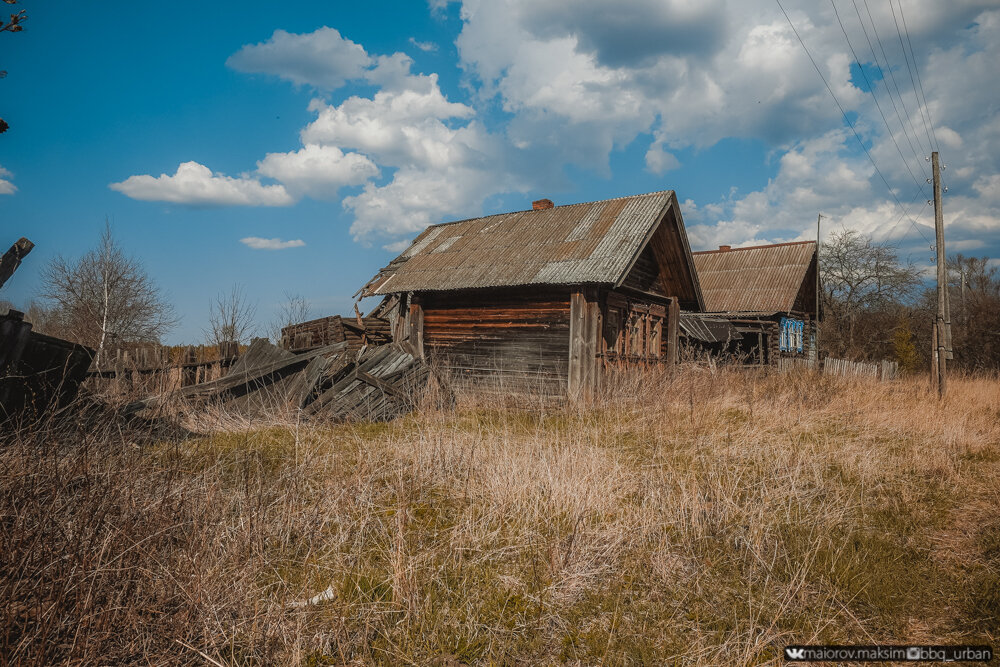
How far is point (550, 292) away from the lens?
39.6 ft

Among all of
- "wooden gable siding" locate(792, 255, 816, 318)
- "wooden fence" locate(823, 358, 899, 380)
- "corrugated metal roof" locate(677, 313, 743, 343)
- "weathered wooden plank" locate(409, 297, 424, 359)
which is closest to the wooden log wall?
"weathered wooden plank" locate(409, 297, 424, 359)

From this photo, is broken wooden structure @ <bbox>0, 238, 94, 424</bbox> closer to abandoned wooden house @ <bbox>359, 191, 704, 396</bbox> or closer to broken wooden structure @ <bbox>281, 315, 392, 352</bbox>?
abandoned wooden house @ <bbox>359, 191, 704, 396</bbox>

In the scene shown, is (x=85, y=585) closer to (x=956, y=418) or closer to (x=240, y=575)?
(x=240, y=575)

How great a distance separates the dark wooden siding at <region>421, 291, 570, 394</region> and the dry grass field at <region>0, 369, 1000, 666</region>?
6.13 metres

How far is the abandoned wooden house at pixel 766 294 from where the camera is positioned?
23.6 m

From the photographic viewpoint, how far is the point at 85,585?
2.48 meters

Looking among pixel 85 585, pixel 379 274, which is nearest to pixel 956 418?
pixel 85 585

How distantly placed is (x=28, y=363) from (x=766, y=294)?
82.1 ft

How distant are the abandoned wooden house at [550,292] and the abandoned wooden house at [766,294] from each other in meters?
9.84

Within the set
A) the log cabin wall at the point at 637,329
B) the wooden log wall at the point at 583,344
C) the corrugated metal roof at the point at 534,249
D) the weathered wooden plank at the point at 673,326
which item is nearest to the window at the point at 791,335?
the weathered wooden plank at the point at 673,326

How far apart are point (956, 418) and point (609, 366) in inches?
237

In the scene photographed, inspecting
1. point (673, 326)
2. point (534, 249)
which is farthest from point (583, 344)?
point (673, 326)

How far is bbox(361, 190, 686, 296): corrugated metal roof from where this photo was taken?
38.0 feet

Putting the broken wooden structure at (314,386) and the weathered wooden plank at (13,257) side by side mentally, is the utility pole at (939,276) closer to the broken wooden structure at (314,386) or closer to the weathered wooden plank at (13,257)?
the broken wooden structure at (314,386)
